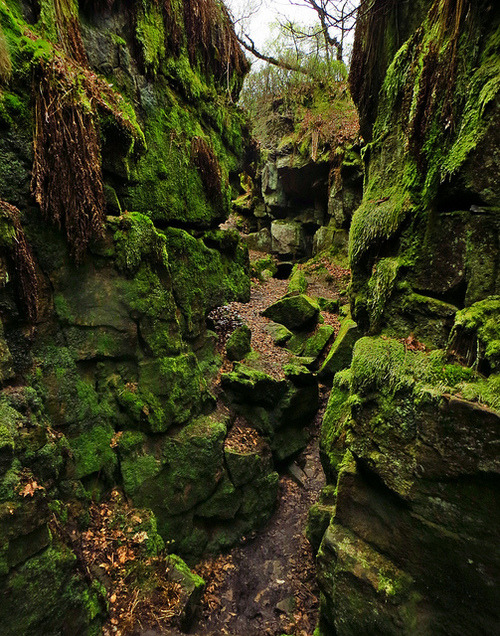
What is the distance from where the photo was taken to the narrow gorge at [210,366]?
3.17 meters

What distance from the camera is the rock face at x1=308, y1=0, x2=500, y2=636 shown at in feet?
9.57

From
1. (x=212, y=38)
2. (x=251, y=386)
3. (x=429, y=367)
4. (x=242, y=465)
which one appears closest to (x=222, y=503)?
(x=242, y=465)

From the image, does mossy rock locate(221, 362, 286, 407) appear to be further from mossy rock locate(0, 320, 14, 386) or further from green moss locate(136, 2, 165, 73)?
green moss locate(136, 2, 165, 73)

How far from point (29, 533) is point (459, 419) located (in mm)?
4611

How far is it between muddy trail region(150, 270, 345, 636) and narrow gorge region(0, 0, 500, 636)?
43 mm

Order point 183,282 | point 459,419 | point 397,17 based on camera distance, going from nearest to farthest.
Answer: point 459,419, point 397,17, point 183,282

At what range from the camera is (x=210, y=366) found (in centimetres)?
773

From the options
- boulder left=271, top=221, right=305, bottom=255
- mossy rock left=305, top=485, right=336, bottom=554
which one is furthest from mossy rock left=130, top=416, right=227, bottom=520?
boulder left=271, top=221, right=305, bottom=255

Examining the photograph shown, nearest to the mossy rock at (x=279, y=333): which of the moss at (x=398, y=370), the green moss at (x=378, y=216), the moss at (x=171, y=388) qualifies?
the moss at (x=171, y=388)

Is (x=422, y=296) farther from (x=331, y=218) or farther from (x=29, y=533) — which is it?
(x=331, y=218)

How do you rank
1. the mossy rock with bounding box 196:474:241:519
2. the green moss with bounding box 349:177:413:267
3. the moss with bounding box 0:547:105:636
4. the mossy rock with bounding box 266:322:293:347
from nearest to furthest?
the moss with bounding box 0:547:105:636
the green moss with bounding box 349:177:413:267
the mossy rock with bounding box 196:474:241:519
the mossy rock with bounding box 266:322:293:347

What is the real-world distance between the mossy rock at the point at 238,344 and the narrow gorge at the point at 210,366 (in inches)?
4.2

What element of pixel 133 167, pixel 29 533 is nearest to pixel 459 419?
pixel 29 533

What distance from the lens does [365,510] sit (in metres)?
3.78
